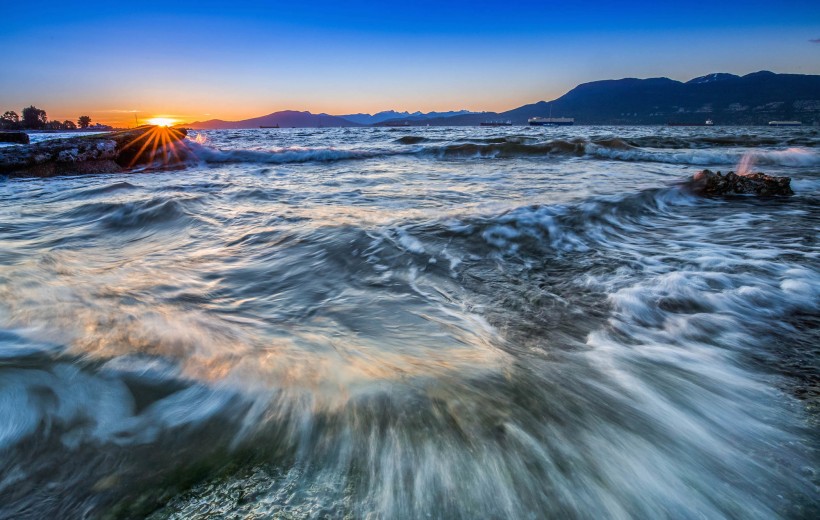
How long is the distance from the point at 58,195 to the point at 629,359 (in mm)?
9984

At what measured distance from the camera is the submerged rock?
1033cm

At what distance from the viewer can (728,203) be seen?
6.10 meters

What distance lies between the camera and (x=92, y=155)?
11305 millimetres

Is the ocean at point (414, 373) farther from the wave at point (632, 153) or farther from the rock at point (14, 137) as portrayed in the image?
the rock at point (14, 137)

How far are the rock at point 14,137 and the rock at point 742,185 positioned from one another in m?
30.4

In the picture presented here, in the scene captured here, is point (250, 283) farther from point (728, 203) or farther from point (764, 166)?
point (764, 166)

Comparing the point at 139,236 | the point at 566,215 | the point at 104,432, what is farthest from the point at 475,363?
the point at 139,236

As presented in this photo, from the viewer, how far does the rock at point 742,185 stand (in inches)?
253

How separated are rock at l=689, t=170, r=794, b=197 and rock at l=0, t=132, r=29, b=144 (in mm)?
30370

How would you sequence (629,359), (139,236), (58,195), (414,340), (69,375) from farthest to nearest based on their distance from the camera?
(58,195), (139,236), (414,340), (629,359), (69,375)

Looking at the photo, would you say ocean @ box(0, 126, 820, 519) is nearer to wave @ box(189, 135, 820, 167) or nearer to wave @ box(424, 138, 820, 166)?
wave @ box(424, 138, 820, 166)

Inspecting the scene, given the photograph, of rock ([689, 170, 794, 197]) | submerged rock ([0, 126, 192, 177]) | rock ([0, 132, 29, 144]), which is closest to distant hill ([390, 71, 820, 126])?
rock ([0, 132, 29, 144])

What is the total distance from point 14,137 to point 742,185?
1278 inches

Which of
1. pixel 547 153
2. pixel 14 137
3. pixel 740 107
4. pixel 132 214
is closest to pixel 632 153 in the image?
pixel 547 153
